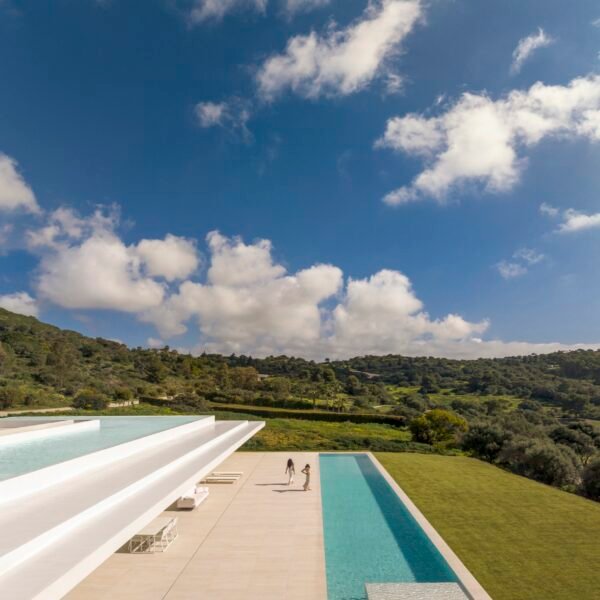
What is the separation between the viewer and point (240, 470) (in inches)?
762

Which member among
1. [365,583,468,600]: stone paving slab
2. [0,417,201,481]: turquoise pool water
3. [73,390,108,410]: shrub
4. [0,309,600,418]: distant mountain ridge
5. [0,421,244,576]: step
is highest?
[0,309,600,418]: distant mountain ridge

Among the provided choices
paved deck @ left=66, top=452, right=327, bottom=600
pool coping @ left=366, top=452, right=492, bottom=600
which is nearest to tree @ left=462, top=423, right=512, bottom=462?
pool coping @ left=366, top=452, right=492, bottom=600

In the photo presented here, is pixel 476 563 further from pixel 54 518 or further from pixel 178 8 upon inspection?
pixel 178 8

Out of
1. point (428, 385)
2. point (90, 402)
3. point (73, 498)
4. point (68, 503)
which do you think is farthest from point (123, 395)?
point (428, 385)

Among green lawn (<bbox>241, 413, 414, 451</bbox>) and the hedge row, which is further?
the hedge row

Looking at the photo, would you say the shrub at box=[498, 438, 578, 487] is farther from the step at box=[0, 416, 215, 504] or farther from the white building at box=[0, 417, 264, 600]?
the step at box=[0, 416, 215, 504]

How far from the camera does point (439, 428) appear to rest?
30859 millimetres

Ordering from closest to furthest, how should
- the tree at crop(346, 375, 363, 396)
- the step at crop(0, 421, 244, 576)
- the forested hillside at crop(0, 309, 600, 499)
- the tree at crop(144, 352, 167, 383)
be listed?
the step at crop(0, 421, 244, 576) < the forested hillside at crop(0, 309, 600, 499) < the tree at crop(144, 352, 167, 383) < the tree at crop(346, 375, 363, 396)

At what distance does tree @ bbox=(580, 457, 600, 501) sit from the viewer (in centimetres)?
1725

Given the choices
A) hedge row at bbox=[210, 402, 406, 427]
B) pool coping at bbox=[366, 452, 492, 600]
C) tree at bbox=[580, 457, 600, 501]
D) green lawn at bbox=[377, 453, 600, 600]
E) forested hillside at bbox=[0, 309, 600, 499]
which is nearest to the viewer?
pool coping at bbox=[366, 452, 492, 600]

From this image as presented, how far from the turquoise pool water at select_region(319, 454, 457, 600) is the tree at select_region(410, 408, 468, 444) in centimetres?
1505

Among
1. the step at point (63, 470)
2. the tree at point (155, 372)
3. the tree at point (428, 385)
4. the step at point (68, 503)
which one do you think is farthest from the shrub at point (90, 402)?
the tree at point (428, 385)

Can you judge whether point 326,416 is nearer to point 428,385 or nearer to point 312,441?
point 312,441

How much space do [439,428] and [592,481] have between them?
13.7m
